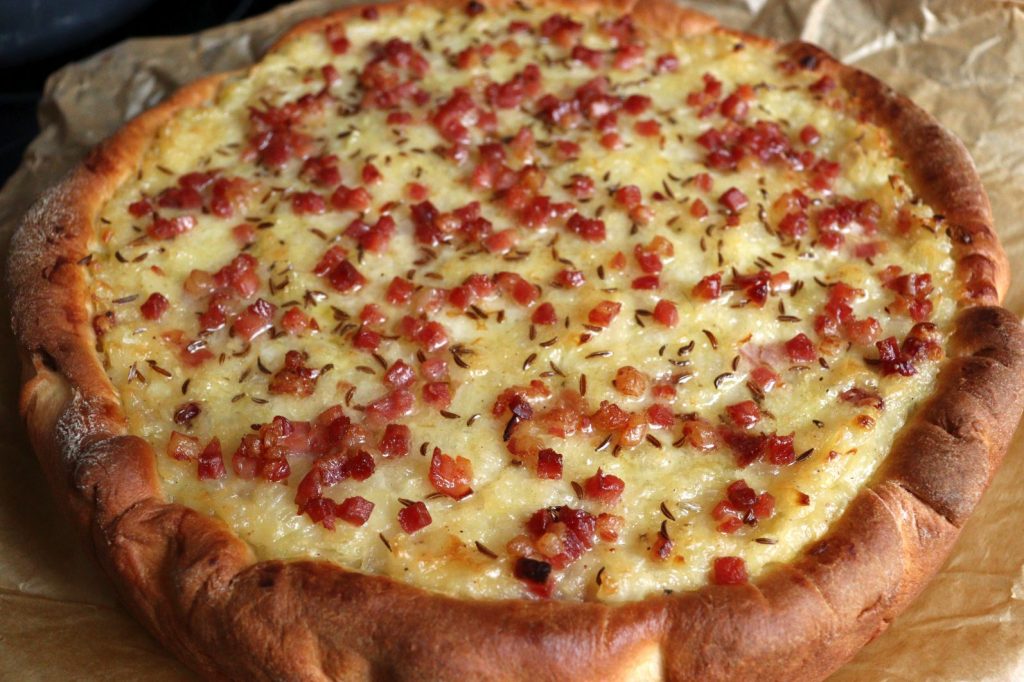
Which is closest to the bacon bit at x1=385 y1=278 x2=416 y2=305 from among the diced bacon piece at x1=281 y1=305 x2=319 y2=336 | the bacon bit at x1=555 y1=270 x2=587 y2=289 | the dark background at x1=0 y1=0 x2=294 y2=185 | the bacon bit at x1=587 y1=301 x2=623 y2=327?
the diced bacon piece at x1=281 y1=305 x2=319 y2=336

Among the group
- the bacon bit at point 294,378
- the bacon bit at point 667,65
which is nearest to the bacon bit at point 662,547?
the bacon bit at point 294,378

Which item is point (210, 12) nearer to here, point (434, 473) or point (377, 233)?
point (377, 233)

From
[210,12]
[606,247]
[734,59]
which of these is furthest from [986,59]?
[210,12]

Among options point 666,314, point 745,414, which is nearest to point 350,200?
point 666,314

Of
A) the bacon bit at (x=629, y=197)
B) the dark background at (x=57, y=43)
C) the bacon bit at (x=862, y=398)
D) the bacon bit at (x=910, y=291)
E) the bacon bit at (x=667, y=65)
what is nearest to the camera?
the bacon bit at (x=862, y=398)

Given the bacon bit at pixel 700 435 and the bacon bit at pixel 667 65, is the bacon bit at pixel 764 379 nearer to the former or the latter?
the bacon bit at pixel 700 435

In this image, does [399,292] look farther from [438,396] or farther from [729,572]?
[729,572]
